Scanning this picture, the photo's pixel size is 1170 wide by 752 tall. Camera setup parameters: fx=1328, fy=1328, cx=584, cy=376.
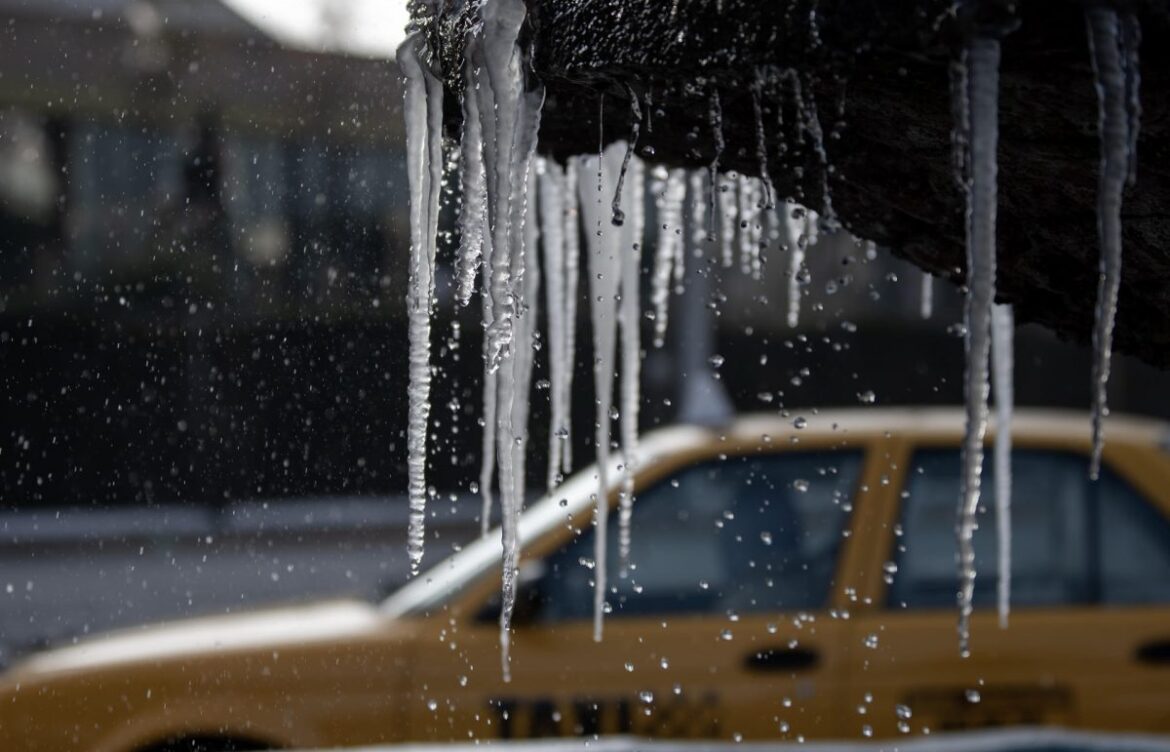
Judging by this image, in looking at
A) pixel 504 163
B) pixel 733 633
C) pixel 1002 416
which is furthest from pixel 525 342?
pixel 733 633

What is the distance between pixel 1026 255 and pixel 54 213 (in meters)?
14.0

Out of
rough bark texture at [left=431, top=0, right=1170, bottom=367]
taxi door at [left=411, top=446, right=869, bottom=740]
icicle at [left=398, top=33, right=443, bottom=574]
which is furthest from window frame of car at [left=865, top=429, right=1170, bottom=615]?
icicle at [left=398, top=33, right=443, bottom=574]

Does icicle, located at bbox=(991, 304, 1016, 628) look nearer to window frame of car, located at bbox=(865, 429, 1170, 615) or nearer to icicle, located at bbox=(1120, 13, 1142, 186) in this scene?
icicle, located at bbox=(1120, 13, 1142, 186)

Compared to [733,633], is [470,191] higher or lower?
higher

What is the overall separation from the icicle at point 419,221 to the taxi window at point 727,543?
53.5 inches

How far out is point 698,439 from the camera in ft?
13.7

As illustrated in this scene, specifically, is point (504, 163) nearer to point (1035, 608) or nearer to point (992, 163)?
point (992, 163)

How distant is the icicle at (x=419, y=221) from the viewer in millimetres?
2201

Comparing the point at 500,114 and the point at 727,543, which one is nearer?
the point at 500,114

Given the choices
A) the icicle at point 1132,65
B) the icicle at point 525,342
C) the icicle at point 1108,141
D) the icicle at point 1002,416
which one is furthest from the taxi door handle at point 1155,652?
the icicle at point 1132,65

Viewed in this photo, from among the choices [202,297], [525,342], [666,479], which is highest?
[202,297]

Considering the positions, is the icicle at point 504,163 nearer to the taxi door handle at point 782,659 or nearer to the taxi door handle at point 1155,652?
the taxi door handle at point 782,659

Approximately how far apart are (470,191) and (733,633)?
78.6 inches

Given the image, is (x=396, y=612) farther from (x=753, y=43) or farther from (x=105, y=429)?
(x=105, y=429)
